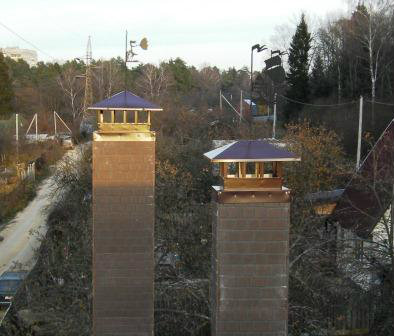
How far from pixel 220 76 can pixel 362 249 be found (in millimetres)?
59010

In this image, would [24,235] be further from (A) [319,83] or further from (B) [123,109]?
(A) [319,83]

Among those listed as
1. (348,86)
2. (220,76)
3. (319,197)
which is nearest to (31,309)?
(319,197)

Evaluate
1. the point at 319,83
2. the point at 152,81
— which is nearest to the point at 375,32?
the point at 319,83

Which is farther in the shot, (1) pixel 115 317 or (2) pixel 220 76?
(2) pixel 220 76

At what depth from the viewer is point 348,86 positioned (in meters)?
29.7

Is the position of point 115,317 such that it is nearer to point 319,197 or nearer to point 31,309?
point 31,309

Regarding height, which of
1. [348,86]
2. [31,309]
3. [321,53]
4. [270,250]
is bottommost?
[31,309]

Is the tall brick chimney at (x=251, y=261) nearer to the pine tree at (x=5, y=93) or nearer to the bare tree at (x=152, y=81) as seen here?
the bare tree at (x=152, y=81)

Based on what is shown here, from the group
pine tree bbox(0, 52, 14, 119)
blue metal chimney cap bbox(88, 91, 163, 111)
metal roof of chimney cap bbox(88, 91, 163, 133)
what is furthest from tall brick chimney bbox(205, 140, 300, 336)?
pine tree bbox(0, 52, 14, 119)

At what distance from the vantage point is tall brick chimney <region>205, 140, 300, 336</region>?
220 inches

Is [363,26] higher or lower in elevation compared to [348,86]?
higher

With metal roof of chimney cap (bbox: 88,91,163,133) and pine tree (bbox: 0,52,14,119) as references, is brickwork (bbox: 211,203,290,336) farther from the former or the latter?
pine tree (bbox: 0,52,14,119)

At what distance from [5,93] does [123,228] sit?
38553mm

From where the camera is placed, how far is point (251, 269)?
5609mm
